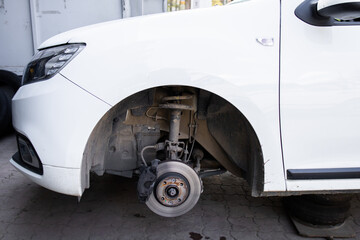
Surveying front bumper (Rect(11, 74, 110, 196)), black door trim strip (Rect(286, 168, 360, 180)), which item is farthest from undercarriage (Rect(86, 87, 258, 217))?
black door trim strip (Rect(286, 168, 360, 180))

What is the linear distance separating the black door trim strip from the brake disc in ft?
2.05

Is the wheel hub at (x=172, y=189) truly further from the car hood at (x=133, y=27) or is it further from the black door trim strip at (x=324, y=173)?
the car hood at (x=133, y=27)

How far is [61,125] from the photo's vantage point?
6.00ft

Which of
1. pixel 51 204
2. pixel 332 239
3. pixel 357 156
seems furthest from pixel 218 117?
pixel 51 204

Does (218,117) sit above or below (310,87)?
below

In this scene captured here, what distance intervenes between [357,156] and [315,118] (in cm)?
38

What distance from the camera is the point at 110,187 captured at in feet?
9.95

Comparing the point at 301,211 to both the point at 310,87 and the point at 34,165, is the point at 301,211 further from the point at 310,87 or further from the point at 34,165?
the point at 34,165

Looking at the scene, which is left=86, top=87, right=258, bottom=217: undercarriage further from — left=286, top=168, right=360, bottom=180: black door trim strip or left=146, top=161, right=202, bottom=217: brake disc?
left=286, top=168, right=360, bottom=180: black door trim strip

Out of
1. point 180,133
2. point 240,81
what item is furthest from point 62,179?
point 240,81

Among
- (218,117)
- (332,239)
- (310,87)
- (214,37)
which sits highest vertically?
(214,37)

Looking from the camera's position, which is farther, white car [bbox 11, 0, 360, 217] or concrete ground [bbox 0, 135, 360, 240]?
concrete ground [bbox 0, 135, 360, 240]

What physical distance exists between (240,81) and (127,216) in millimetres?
1446

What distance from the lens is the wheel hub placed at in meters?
A: 2.10
